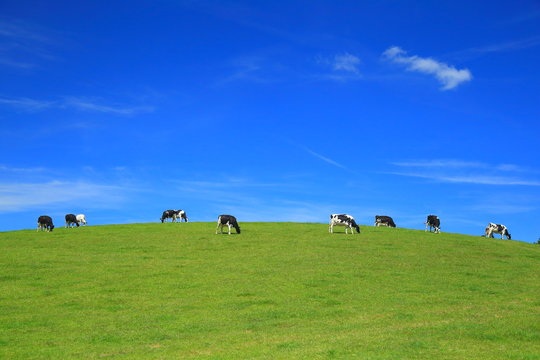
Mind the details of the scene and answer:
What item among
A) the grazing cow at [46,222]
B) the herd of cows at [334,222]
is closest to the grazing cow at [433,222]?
the herd of cows at [334,222]

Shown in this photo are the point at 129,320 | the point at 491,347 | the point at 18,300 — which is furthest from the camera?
the point at 18,300

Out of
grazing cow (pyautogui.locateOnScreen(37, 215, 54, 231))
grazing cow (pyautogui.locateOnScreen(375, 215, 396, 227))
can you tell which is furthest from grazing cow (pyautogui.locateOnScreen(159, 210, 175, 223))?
grazing cow (pyautogui.locateOnScreen(375, 215, 396, 227))

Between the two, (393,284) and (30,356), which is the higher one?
(393,284)

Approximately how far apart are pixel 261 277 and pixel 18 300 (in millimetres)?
13371

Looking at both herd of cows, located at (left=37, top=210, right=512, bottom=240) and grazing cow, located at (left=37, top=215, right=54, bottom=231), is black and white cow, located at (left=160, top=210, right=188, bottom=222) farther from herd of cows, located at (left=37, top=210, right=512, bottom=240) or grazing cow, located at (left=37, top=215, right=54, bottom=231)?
grazing cow, located at (left=37, top=215, right=54, bottom=231)

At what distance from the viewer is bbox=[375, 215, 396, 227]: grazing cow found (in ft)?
206

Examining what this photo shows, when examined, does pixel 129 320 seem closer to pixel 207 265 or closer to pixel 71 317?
pixel 71 317

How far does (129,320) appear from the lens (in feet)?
70.8

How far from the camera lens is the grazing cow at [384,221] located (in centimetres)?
6288

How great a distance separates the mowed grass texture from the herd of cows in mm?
4511

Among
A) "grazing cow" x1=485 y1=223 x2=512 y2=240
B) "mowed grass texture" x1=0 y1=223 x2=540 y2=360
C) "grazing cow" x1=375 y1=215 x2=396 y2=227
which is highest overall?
"grazing cow" x1=375 y1=215 x2=396 y2=227

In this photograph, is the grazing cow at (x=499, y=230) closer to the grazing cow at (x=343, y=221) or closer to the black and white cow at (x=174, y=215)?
the grazing cow at (x=343, y=221)

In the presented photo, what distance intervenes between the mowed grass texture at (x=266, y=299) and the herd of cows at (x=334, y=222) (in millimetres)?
4511

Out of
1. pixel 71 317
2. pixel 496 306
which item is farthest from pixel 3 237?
pixel 496 306
